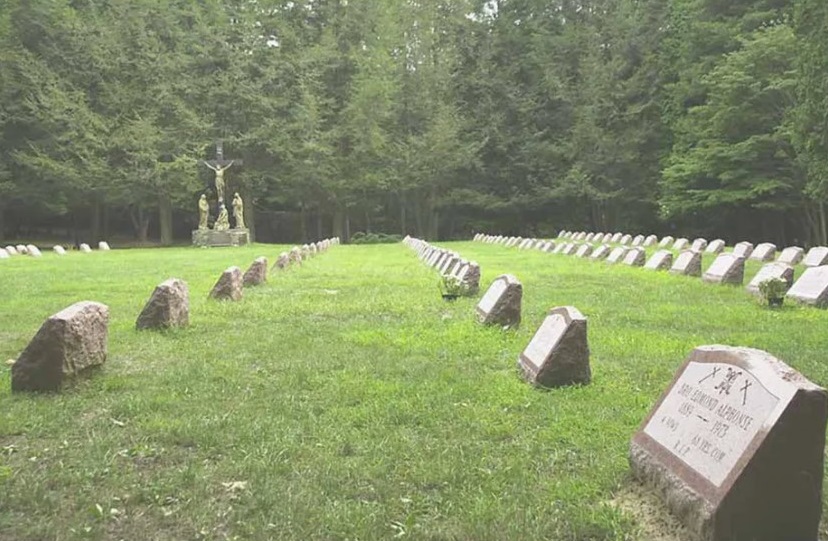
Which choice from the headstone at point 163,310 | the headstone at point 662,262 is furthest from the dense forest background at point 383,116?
the headstone at point 163,310

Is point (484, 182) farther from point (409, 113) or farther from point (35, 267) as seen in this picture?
point (35, 267)

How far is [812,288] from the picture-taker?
10.7 metres

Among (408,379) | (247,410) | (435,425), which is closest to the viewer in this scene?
(435,425)

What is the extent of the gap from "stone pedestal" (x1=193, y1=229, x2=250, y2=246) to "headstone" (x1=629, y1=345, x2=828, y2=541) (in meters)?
31.5

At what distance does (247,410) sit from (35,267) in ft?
51.6

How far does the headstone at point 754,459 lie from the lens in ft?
10.2

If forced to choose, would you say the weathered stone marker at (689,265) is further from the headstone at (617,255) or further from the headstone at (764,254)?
the headstone at (764,254)

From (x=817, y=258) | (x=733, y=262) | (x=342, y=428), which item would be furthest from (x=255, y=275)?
(x=817, y=258)

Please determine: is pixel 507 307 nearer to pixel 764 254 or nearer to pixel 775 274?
pixel 775 274

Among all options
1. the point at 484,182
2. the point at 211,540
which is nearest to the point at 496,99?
the point at 484,182

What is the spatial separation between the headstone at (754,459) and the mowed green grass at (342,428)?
0.40m

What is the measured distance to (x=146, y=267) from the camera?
1909cm

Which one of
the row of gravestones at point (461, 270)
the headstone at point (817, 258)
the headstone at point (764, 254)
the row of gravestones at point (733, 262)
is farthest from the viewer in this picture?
the headstone at point (764, 254)

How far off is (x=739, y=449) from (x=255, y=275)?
Answer: 11.4 m
